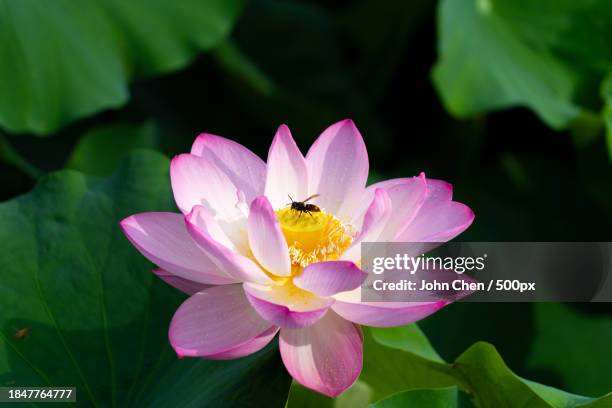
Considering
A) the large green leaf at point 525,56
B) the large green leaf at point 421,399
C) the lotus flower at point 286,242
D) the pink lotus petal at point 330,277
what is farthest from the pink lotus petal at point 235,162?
the large green leaf at point 525,56

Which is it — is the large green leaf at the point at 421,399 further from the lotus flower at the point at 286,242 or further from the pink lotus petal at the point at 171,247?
the pink lotus petal at the point at 171,247

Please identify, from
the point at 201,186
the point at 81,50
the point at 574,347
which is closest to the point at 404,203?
the point at 201,186

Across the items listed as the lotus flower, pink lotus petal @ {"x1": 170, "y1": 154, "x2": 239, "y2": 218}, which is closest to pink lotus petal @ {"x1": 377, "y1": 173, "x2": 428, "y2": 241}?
the lotus flower

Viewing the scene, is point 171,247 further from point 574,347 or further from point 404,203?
point 574,347

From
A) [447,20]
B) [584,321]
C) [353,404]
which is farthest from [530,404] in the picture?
[447,20]

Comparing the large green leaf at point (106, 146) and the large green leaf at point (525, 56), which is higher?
the large green leaf at point (525, 56)

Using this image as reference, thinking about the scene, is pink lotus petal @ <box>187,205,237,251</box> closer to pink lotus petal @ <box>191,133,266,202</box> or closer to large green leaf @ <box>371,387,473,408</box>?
pink lotus petal @ <box>191,133,266,202</box>

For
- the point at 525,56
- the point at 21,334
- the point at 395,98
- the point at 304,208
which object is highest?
the point at 304,208

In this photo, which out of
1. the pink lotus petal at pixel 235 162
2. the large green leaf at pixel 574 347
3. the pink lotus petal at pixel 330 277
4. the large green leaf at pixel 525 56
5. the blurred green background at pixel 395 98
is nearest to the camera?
the pink lotus petal at pixel 330 277
